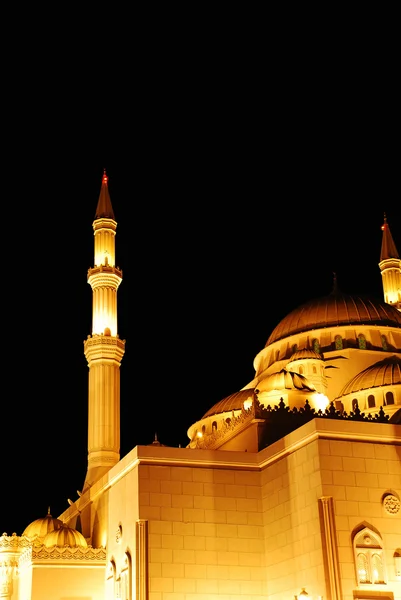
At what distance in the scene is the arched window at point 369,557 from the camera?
695 inches

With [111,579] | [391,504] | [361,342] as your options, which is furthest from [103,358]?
[391,504]

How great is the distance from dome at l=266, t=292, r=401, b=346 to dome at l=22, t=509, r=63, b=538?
→ 936cm

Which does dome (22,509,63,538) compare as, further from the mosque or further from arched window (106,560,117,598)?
arched window (106,560,117,598)

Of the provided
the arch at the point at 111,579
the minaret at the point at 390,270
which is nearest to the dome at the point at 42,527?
the arch at the point at 111,579

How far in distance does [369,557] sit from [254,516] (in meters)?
3.32

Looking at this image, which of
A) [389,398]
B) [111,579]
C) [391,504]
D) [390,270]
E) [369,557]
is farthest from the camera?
[390,270]

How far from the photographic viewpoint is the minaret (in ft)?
112

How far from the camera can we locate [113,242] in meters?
31.5

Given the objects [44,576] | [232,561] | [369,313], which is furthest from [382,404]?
[44,576]

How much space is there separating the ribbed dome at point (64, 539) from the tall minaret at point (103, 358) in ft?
10.4

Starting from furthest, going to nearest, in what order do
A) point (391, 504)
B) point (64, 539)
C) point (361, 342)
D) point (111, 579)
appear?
point (361, 342) → point (64, 539) → point (111, 579) → point (391, 504)

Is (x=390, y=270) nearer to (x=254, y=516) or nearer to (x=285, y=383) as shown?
(x=285, y=383)

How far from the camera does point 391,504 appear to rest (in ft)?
60.8

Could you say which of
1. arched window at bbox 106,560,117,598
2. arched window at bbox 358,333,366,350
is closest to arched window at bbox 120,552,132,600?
arched window at bbox 106,560,117,598
